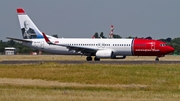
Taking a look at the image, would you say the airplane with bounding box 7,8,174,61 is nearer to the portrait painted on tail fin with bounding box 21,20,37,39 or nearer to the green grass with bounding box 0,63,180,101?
the portrait painted on tail fin with bounding box 21,20,37,39

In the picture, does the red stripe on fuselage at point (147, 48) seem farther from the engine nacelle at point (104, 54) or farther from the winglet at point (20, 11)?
the winglet at point (20, 11)

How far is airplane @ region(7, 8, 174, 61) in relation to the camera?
5300cm

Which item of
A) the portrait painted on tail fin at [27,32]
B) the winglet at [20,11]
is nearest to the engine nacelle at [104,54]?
the portrait painted on tail fin at [27,32]

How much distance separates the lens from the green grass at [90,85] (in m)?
18.9

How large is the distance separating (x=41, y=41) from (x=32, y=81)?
98.7ft

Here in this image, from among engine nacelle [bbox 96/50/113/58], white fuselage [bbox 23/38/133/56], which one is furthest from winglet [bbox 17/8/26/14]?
engine nacelle [bbox 96/50/113/58]

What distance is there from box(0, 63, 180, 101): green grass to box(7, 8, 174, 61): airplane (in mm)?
19174

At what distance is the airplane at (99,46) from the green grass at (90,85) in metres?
19.2

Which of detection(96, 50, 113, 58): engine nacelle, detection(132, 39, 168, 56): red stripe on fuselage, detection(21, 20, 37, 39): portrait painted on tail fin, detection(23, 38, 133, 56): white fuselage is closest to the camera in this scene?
detection(96, 50, 113, 58): engine nacelle

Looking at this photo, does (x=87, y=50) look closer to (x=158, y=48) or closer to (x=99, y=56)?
(x=99, y=56)

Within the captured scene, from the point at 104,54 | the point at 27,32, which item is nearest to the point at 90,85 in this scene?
the point at 104,54

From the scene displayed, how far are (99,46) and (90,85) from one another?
29.4m

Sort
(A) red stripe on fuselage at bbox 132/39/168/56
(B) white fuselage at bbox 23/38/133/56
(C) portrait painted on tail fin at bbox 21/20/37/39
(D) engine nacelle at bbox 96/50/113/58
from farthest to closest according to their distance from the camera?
(C) portrait painted on tail fin at bbox 21/20/37/39
(B) white fuselage at bbox 23/38/133/56
(A) red stripe on fuselage at bbox 132/39/168/56
(D) engine nacelle at bbox 96/50/113/58

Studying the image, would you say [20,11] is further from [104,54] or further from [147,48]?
[147,48]
